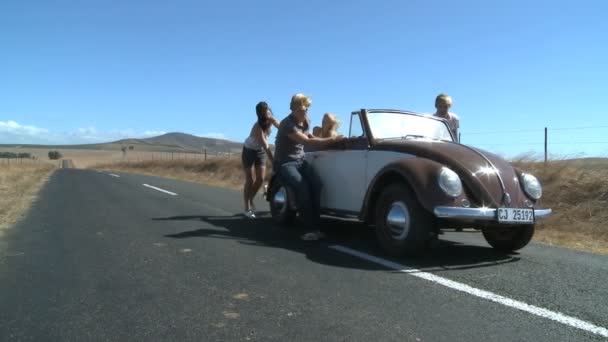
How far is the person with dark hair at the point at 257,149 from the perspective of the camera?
7.96 meters

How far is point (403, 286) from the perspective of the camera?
375 centimetres

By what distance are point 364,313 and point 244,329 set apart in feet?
2.61

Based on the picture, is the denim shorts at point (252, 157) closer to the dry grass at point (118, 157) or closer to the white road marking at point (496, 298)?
the white road marking at point (496, 298)

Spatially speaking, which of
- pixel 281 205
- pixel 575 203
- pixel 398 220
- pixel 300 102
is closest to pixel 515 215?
pixel 398 220

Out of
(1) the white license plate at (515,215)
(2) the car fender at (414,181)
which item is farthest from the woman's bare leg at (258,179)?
(1) the white license plate at (515,215)

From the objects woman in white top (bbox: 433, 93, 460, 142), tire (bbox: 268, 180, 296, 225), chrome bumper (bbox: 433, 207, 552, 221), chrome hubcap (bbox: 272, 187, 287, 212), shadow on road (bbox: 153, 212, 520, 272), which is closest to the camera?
chrome bumper (bbox: 433, 207, 552, 221)

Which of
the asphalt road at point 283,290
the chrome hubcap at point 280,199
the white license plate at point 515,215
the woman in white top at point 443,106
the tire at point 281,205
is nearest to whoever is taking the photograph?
the asphalt road at point 283,290

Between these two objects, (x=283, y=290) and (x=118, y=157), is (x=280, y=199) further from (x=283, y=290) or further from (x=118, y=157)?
(x=118, y=157)

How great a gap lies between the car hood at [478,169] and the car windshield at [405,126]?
0.53 meters

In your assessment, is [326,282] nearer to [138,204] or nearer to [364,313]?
[364,313]

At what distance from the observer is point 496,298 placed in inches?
136

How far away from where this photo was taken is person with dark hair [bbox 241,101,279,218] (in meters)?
7.96

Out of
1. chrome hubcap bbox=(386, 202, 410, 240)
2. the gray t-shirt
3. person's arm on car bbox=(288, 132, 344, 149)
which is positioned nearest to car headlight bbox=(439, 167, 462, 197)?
chrome hubcap bbox=(386, 202, 410, 240)

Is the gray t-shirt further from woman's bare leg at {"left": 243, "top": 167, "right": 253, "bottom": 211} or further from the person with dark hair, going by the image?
woman's bare leg at {"left": 243, "top": 167, "right": 253, "bottom": 211}
